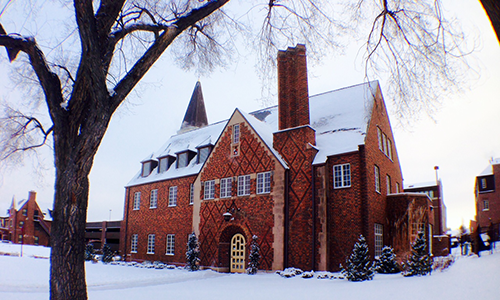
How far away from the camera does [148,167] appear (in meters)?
33.5

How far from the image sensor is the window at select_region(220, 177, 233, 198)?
24.3 m

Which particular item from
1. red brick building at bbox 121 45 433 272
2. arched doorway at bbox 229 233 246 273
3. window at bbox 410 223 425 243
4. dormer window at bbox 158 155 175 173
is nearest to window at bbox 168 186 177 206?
red brick building at bbox 121 45 433 272

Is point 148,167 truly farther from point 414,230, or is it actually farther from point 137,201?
point 414,230

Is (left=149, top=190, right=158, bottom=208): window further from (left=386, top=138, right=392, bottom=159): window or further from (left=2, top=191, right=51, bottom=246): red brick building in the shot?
(left=2, top=191, right=51, bottom=246): red brick building

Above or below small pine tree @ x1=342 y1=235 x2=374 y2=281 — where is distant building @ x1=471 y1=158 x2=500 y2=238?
above

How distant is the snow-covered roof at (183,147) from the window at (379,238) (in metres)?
13.5

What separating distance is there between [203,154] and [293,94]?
990cm

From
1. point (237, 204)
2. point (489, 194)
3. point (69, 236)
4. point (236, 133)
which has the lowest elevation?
point (69, 236)

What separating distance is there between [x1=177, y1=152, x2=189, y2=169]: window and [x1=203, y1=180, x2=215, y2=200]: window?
4.96 meters

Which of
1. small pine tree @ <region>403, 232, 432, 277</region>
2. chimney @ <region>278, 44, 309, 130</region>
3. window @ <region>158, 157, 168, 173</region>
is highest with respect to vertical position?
chimney @ <region>278, 44, 309, 130</region>

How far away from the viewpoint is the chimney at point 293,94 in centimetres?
2184

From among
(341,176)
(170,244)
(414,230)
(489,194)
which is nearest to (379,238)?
(414,230)

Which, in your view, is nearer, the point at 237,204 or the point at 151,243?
the point at 237,204

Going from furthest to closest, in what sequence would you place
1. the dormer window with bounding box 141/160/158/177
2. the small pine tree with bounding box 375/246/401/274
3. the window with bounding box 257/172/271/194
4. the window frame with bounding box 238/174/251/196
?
the dormer window with bounding box 141/160/158/177
the window frame with bounding box 238/174/251/196
the window with bounding box 257/172/271/194
the small pine tree with bounding box 375/246/401/274
